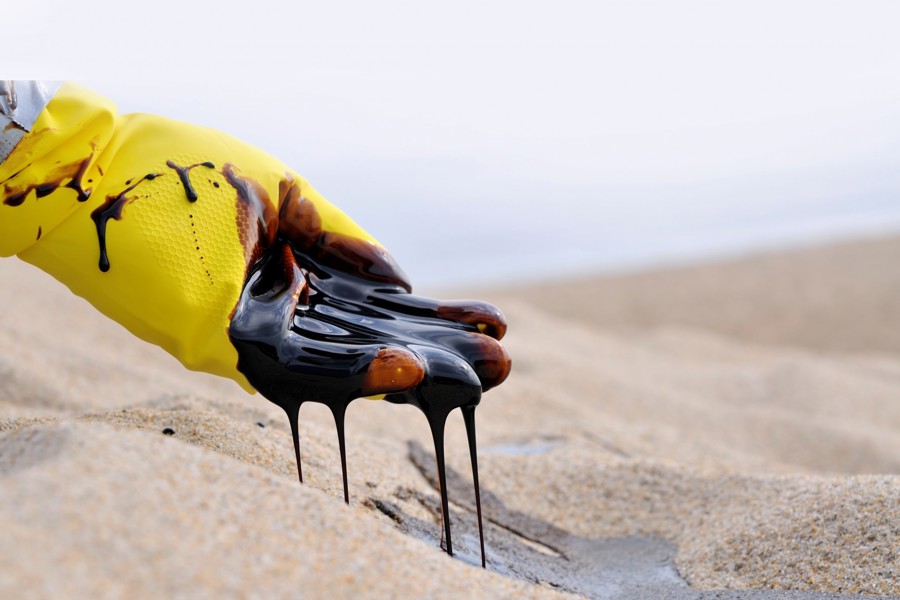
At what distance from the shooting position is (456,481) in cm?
314

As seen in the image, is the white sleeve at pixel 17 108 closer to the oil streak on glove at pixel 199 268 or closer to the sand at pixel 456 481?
the oil streak on glove at pixel 199 268

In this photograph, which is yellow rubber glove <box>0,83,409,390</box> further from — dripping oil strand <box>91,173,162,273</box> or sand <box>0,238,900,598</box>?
sand <box>0,238,900,598</box>

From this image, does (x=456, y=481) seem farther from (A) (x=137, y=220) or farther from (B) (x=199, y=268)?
(A) (x=137, y=220)

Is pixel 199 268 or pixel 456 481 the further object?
pixel 456 481

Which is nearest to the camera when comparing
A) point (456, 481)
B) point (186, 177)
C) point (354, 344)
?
point (354, 344)

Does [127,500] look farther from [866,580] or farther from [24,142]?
[866,580]

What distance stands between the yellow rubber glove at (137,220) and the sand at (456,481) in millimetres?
287

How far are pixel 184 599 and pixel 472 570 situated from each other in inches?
24.9

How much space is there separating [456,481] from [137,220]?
62.7 inches

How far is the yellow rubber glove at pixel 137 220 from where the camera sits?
6.40ft

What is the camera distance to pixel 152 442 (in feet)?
5.53

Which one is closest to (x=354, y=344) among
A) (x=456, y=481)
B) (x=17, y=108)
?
(x=17, y=108)

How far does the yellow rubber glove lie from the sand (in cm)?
29

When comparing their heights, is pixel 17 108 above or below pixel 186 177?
above
